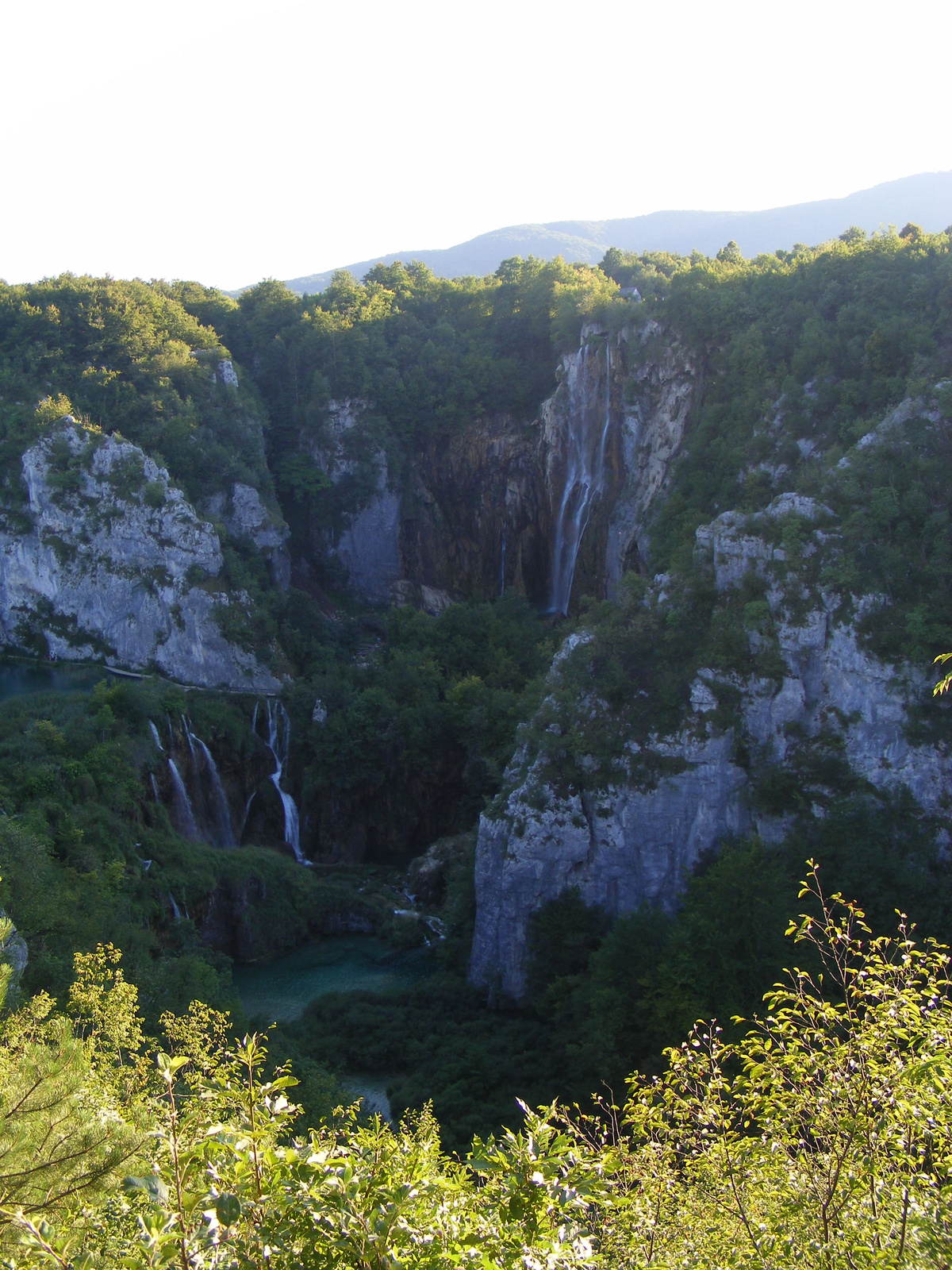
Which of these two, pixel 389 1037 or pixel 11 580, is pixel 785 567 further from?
pixel 11 580

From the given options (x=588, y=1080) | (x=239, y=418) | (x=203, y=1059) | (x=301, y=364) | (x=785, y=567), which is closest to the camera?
(x=203, y=1059)

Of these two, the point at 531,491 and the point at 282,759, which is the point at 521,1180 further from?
the point at 531,491

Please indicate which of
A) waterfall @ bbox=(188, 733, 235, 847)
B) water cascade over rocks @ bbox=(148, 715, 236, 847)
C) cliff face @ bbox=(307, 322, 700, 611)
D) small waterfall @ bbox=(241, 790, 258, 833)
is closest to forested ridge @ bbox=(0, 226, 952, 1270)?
small waterfall @ bbox=(241, 790, 258, 833)

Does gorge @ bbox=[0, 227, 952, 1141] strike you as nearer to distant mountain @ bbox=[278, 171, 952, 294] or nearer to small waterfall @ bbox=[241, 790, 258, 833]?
small waterfall @ bbox=[241, 790, 258, 833]

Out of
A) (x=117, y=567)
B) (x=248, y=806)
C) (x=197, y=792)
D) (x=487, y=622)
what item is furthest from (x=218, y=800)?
(x=487, y=622)

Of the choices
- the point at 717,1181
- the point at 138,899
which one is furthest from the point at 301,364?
the point at 717,1181

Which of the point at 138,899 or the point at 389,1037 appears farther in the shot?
the point at 138,899
